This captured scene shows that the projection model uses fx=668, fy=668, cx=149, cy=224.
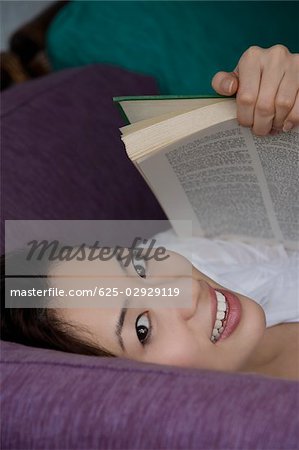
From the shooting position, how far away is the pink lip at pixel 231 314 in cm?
85

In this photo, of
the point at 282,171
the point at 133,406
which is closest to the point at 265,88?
the point at 282,171

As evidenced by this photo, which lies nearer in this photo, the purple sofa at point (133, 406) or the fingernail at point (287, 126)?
the purple sofa at point (133, 406)

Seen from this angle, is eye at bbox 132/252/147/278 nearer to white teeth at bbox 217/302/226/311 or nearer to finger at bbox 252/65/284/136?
white teeth at bbox 217/302/226/311

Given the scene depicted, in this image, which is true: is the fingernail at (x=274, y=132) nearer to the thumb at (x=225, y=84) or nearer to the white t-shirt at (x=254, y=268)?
the thumb at (x=225, y=84)

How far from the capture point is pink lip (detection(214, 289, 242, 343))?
2.78 feet

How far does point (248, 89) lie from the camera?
74 centimetres

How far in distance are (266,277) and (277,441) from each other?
22.4 inches

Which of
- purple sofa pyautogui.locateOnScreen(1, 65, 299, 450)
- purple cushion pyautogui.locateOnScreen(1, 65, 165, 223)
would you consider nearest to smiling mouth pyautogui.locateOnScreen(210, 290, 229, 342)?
purple sofa pyautogui.locateOnScreen(1, 65, 299, 450)

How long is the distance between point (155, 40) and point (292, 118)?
27.9 inches

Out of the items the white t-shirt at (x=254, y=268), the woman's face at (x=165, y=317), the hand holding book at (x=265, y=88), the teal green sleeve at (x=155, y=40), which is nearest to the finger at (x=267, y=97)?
the hand holding book at (x=265, y=88)

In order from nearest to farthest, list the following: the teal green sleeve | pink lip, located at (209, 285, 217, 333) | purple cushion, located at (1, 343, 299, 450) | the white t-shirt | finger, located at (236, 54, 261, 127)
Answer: purple cushion, located at (1, 343, 299, 450), finger, located at (236, 54, 261, 127), pink lip, located at (209, 285, 217, 333), the white t-shirt, the teal green sleeve

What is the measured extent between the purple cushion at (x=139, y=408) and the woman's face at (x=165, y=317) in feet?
0.52

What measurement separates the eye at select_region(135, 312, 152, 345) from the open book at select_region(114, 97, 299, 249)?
193mm

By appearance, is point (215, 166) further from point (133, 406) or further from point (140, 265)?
point (133, 406)
